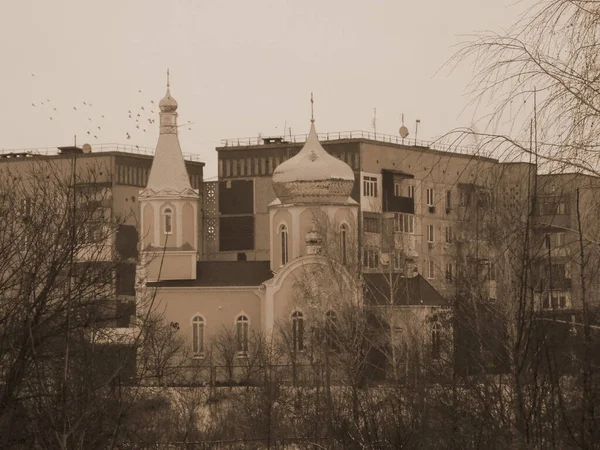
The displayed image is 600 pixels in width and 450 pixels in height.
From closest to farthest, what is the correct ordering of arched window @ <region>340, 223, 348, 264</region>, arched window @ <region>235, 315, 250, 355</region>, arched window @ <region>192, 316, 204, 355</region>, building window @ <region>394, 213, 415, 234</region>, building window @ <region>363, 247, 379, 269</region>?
arched window @ <region>340, 223, 348, 264</region> < arched window @ <region>235, 315, 250, 355</region> < arched window @ <region>192, 316, 204, 355</region> < building window @ <region>363, 247, 379, 269</region> < building window @ <region>394, 213, 415, 234</region>

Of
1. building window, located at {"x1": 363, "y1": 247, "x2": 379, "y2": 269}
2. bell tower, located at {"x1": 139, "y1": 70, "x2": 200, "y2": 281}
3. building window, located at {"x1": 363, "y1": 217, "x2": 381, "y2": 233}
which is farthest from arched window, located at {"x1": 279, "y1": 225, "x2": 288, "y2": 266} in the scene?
building window, located at {"x1": 363, "y1": 217, "x2": 381, "y2": 233}

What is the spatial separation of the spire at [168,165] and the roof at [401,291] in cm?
727

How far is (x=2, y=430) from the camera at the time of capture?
1460cm

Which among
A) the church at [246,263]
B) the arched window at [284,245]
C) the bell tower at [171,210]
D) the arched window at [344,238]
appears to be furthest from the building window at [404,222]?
the arched window at [344,238]

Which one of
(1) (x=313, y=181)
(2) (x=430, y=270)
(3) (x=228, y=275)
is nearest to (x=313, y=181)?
(1) (x=313, y=181)

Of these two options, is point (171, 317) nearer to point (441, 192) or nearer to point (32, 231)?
point (32, 231)

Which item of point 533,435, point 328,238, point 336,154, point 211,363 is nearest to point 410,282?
point 328,238

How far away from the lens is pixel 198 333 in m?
59.8

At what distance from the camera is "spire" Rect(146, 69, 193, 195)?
61.0 m

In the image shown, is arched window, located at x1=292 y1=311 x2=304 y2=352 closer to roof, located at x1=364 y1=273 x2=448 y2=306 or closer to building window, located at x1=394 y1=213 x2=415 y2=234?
roof, located at x1=364 y1=273 x2=448 y2=306

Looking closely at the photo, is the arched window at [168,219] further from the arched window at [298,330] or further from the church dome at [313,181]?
the arched window at [298,330]

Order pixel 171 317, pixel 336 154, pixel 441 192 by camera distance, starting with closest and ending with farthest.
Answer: pixel 441 192 < pixel 171 317 < pixel 336 154

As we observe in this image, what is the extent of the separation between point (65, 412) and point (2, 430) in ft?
9.24

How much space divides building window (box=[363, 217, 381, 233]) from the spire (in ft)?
66.0
